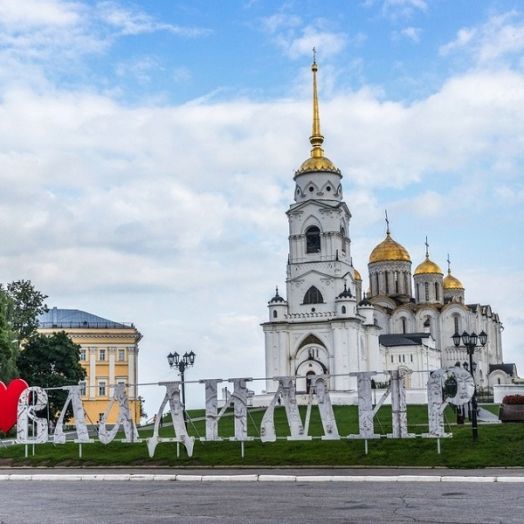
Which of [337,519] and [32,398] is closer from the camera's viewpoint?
[337,519]

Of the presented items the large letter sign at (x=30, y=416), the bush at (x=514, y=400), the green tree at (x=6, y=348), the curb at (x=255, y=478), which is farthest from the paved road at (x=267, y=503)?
the green tree at (x=6, y=348)

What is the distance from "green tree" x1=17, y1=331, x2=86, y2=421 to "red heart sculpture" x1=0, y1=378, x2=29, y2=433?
2706cm

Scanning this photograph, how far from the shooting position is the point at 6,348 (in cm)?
5238

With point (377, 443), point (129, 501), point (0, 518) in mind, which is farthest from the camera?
point (377, 443)

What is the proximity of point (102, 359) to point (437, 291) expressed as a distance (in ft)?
140

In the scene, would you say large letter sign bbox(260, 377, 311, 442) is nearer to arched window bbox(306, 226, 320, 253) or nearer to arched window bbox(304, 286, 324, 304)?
arched window bbox(304, 286, 324, 304)

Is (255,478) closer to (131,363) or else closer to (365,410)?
(365,410)

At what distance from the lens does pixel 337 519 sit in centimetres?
1512

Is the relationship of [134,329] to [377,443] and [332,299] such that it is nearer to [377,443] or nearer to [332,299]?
[332,299]

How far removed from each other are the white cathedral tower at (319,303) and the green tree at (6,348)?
94.0 ft

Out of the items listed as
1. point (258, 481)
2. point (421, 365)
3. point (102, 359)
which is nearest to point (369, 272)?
point (421, 365)

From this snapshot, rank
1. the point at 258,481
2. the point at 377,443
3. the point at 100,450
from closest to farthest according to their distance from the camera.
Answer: the point at 258,481
the point at 377,443
the point at 100,450

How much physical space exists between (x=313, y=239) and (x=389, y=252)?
82.2 feet

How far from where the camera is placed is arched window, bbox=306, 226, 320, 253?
83.2m
